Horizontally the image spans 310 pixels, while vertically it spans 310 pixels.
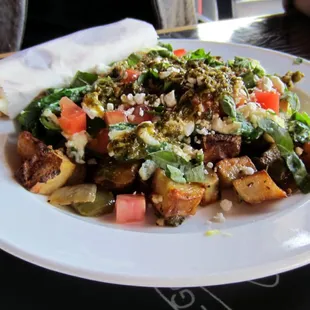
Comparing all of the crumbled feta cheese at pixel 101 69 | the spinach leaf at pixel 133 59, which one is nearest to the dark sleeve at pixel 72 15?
the spinach leaf at pixel 133 59

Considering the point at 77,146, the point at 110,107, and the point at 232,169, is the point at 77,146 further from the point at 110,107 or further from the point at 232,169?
the point at 232,169

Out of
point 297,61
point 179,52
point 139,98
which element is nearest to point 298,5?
point 297,61

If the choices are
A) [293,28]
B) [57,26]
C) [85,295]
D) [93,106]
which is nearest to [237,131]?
[93,106]

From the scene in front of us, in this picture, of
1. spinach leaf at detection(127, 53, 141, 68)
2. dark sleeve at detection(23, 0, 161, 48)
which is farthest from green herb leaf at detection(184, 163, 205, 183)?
dark sleeve at detection(23, 0, 161, 48)

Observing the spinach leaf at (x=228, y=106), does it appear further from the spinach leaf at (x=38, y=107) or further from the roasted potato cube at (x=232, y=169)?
the spinach leaf at (x=38, y=107)

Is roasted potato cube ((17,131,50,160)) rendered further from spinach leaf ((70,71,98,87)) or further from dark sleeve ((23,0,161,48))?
dark sleeve ((23,0,161,48))

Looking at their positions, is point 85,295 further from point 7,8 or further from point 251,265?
point 7,8
